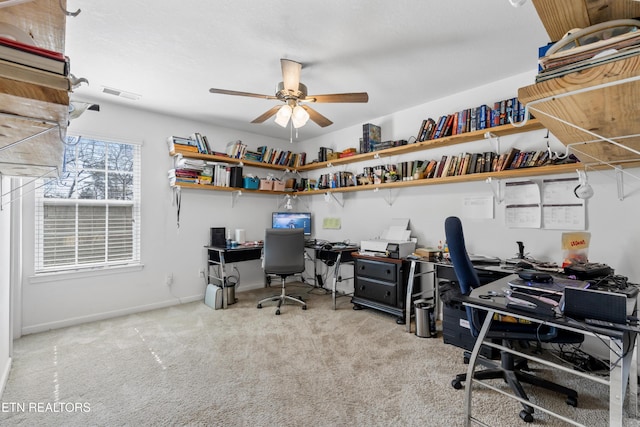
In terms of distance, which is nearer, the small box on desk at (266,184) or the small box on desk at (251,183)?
the small box on desk at (251,183)

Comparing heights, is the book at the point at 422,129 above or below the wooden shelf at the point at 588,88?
above

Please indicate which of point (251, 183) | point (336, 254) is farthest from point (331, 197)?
point (251, 183)

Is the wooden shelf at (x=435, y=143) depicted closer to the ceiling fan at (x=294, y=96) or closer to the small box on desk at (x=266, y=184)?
the small box on desk at (x=266, y=184)

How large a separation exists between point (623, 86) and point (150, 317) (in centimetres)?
406

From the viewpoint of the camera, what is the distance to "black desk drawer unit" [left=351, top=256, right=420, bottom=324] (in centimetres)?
315

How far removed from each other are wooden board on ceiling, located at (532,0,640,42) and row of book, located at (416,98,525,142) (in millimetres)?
1796

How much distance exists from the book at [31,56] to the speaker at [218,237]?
363 cm

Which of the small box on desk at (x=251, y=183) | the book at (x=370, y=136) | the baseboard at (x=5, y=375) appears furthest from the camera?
the small box on desk at (x=251, y=183)

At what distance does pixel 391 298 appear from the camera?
3207 millimetres

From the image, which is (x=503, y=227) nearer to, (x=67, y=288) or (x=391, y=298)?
(x=391, y=298)

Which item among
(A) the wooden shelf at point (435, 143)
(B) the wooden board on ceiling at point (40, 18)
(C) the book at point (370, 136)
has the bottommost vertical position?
(B) the wooden board on ceiling at point (40, 18)

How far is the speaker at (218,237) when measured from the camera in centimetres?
410

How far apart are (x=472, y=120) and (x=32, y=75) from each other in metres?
3.11

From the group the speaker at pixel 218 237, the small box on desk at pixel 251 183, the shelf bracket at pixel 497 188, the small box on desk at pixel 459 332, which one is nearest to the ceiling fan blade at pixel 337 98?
the shelf bracket at pixel 497 188
